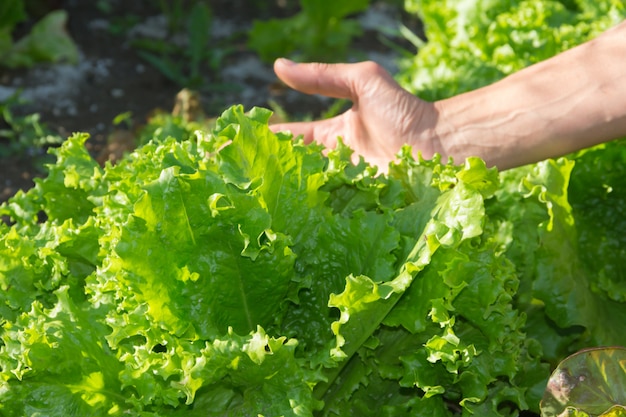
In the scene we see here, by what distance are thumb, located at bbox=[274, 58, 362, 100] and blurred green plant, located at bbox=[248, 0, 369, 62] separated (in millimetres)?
2944

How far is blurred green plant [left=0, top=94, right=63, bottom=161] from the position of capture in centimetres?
465

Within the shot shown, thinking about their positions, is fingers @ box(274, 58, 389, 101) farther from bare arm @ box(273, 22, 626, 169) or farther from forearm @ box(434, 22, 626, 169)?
forearm @ box(434, 22, 626, 169)

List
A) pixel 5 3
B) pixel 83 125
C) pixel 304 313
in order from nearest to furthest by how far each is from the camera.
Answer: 1. pixel 304 313
2. pixel 83 125
3. pixel 5 3

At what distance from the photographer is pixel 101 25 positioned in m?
6.51

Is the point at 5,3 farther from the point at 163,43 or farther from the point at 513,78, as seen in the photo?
the point at 513,78

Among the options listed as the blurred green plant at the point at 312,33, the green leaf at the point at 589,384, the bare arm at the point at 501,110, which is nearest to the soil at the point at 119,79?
the blurred green plant at the point at 312,33

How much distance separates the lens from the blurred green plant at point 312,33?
19.6 feet

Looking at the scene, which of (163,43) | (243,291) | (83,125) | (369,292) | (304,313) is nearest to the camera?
(369,292)

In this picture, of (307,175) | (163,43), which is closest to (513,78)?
(307,175)

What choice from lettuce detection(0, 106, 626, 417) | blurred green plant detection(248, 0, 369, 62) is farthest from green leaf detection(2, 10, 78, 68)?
lettuce detection(0, 106, 626, 417)

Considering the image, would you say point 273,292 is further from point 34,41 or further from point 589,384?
point 34,41

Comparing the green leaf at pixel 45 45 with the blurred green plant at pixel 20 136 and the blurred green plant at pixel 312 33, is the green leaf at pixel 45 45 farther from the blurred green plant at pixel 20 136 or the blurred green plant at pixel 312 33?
the blurred green plant at pixel 312 33

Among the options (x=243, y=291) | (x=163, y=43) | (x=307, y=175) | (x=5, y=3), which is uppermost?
(x=307, y=175)

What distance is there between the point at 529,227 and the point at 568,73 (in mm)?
567
